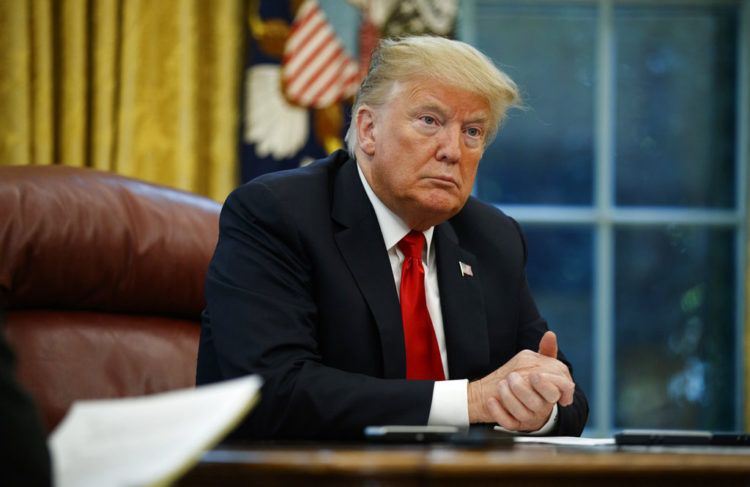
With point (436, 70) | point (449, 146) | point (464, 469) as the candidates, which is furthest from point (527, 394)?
point (464, 469)

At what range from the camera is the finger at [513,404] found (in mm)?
1757

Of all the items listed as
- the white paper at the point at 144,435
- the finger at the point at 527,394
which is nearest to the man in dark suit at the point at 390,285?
the finger at the point at 527,394

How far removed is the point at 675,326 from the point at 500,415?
202cm

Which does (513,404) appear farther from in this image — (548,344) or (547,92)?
(547,92)

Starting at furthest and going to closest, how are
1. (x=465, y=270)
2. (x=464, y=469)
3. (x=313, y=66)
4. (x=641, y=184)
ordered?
(x=641, y=184) → (x=313, y=66) → (x=465, y=270) → (x=464, y=469)

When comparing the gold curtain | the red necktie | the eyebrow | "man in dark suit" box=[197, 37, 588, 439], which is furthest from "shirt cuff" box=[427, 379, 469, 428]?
the gold curtain

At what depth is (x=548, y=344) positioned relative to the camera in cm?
183

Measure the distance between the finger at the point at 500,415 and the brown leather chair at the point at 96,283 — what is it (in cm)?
67

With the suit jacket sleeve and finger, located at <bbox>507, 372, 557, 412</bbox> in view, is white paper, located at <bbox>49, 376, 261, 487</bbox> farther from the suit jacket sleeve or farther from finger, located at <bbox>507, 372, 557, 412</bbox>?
finger, located at <bbox>507, 372, 557, 412</bbox>

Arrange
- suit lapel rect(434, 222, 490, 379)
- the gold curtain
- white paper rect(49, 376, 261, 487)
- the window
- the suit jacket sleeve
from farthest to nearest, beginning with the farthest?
1. the window
2. the gold curtain
3. suit lapel rect(434, 222, 490, 379)
4. the suit jacket sleeve
5. white paper rect(49, 376, 261, 487)

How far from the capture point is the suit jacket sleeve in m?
1.69

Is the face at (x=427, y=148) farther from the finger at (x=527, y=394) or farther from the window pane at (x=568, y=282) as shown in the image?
the window pane at (x=568, y=282)

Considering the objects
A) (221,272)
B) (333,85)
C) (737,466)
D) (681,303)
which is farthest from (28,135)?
(737,466)

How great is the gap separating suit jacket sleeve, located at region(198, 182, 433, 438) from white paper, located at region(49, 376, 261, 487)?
76 centimetres
